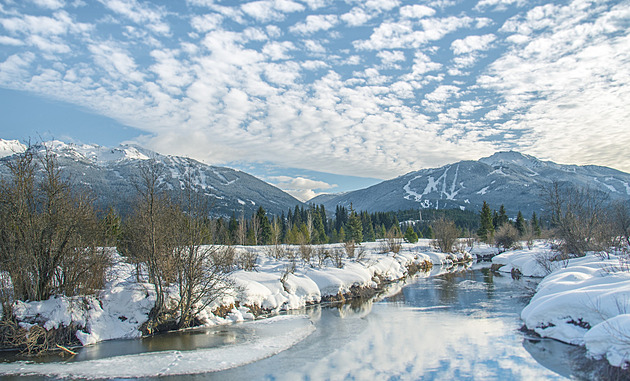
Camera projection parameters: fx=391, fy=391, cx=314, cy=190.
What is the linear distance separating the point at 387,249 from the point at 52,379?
145 ft

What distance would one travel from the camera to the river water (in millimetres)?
11492

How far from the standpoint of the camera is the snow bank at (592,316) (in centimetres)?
1058

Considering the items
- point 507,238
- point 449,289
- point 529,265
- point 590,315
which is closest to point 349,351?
point 590,315

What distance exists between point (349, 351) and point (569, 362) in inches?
264

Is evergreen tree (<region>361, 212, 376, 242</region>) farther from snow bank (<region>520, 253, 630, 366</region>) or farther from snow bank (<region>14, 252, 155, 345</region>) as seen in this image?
snow bank (<region>14, 252, 155, 345</region>)

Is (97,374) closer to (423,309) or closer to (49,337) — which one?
(49,337)

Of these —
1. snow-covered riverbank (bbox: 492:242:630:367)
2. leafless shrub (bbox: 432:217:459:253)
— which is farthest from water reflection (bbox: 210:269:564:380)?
leafless shrub (bbox: 432:217:459:253)

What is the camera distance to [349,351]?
1377 cm

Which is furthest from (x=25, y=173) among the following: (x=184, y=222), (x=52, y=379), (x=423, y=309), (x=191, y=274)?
(x=423, y=309)

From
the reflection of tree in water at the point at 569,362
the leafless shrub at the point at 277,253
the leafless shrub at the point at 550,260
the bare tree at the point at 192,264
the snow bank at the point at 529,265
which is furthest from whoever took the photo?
the leafless shrub at the point at 277,253

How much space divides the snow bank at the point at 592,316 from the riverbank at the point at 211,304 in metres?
13.0

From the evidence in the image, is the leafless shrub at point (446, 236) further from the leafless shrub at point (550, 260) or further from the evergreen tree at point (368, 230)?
the evergreen tree at point (368, 230)

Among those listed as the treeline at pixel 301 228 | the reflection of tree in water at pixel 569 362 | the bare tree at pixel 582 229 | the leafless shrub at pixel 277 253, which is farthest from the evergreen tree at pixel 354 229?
the reflection of tree in water at pixel 569 362

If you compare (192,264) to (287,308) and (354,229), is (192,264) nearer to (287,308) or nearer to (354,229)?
(287,308)
